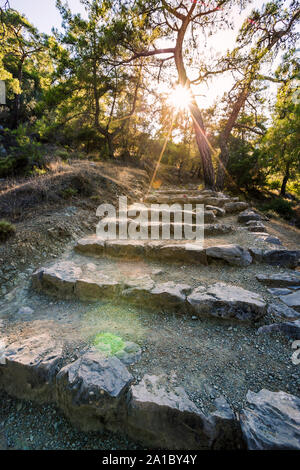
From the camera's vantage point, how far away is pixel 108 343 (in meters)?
1.87

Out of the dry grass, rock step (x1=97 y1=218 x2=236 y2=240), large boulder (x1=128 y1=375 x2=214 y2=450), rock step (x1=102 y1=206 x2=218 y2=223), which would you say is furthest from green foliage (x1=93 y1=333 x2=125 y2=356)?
the dry grass

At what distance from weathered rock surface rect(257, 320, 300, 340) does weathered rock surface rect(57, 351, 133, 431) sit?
140 cm

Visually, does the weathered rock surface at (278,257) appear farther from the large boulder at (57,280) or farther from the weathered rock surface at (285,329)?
the large boulder at (57,280)

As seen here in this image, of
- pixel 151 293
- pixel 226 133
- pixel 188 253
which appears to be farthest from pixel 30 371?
pixel 226 133

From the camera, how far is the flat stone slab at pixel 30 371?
1.61 meters

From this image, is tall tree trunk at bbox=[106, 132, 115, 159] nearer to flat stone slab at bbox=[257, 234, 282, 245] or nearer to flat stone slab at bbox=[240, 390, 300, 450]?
flat stone slab at bbox=[257, 234, 282, 245]

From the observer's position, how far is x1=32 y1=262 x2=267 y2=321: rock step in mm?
2051

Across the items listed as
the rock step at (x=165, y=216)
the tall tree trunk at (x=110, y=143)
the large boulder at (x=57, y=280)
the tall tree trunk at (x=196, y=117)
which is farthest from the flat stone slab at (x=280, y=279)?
the tall tree trunk at (x=110, y=143)

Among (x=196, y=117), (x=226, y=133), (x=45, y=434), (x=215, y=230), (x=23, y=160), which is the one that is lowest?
(x=45, y=434)

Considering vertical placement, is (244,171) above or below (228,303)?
above

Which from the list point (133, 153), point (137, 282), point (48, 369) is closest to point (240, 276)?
point (137, 282)

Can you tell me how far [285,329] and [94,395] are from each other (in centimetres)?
184

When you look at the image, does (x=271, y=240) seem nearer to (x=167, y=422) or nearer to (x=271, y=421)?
(x=271, y=421)
